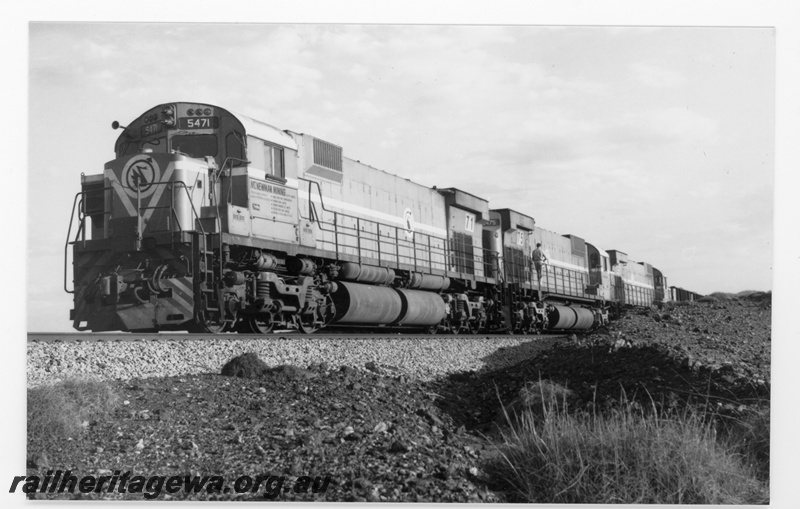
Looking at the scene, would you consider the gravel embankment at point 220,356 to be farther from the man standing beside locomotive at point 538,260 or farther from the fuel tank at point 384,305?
the man standing beside locomotive at point 538,260

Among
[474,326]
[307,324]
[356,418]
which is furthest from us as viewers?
[474,326]

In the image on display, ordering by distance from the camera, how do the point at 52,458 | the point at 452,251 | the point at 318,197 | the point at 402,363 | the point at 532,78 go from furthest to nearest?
the point at 452,251
the point at 318,197
the point at 402,363
the point at 532,78
the point at 52,458

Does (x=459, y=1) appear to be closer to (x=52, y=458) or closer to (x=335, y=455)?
(x=335, y=455)

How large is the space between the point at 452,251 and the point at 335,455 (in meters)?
9.74

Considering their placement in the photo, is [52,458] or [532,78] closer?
[52,458]

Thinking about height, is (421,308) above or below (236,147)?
below

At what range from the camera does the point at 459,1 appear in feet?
21.7

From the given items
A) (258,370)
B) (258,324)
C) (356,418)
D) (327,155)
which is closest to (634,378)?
(356,418)

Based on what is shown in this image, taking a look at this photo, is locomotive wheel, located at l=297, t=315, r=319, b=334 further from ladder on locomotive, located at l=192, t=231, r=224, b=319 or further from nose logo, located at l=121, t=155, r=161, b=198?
nose logo, located at l=121, t=155, r=161, b=198

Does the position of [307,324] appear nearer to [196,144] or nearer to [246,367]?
[196,144]

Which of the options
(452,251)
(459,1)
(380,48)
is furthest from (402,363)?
(452,251)

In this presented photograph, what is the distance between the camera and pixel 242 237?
29.0 ft

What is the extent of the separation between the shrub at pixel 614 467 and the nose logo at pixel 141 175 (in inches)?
222

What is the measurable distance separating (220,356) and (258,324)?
1.44 metres
